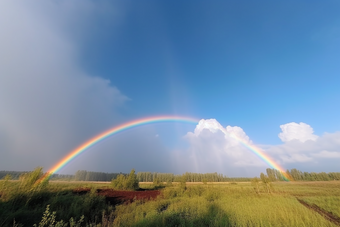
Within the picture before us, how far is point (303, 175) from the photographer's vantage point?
108 m

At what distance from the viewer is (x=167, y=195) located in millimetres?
17359

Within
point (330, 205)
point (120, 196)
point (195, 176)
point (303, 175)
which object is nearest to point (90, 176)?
point (195, 176)

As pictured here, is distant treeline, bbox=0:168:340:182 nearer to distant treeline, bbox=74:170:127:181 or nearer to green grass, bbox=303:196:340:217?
distant treeline, bbox=74:170:127:181

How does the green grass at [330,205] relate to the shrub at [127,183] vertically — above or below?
below

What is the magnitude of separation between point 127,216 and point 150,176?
111 meters

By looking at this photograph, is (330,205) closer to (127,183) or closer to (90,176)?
(127,183)

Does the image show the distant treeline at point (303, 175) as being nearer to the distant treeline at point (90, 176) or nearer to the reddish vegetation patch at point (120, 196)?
the reddish vegetation patch at point (120, 196)

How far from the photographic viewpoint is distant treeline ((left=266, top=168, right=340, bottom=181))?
95812 mm

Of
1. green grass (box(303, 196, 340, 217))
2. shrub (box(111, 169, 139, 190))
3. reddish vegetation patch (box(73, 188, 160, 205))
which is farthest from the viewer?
shrub (box(111, 169, 139, 190))

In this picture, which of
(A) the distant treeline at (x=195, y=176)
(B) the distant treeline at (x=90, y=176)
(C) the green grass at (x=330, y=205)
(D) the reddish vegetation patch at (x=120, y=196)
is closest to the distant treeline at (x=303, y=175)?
(A) the distant treeline at (x=195, y=176)

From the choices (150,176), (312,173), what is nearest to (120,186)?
(150,176)

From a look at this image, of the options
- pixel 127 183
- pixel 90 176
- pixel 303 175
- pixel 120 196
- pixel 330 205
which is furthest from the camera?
pixel 303 175

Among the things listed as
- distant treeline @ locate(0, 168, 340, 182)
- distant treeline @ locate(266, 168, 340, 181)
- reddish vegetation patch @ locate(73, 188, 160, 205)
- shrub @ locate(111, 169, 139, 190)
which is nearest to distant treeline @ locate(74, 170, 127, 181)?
distant treeline @ locate(0, 168, 340, 182)

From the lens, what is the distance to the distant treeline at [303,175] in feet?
314
